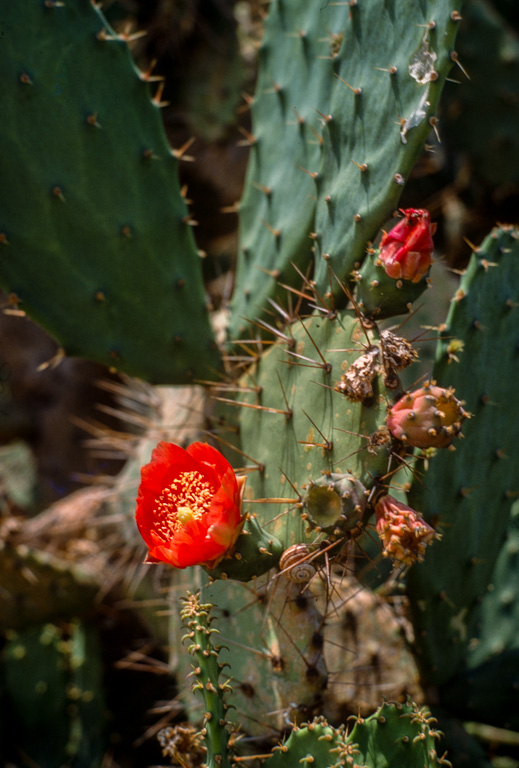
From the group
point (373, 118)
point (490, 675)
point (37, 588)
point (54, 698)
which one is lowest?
point (54, 698)

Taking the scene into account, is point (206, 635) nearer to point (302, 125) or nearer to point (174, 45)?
point (302, 125)

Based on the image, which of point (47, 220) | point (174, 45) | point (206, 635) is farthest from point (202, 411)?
point (174, 45)

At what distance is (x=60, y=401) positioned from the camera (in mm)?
2785

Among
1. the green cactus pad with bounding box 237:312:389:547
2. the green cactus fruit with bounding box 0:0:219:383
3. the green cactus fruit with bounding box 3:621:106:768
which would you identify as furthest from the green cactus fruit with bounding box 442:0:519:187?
the green cactus fruit with bounding box 3:621:106:768

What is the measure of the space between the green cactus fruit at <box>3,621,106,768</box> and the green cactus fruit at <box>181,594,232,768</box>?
1028 mm

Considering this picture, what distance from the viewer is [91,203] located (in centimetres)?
140

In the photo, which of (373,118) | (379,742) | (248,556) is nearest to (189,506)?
(248,556)

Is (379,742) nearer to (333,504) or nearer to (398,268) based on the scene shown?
(333,504)

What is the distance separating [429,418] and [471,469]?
0.45m

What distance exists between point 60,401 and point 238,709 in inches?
72.1

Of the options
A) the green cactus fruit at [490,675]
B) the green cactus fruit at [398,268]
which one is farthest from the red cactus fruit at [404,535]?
the green cactus fruit at [490,675]

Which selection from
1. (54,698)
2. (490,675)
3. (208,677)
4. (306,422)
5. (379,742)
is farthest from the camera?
(54,698)

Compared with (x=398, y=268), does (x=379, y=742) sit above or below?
below

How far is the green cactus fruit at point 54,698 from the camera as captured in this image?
1.81m
